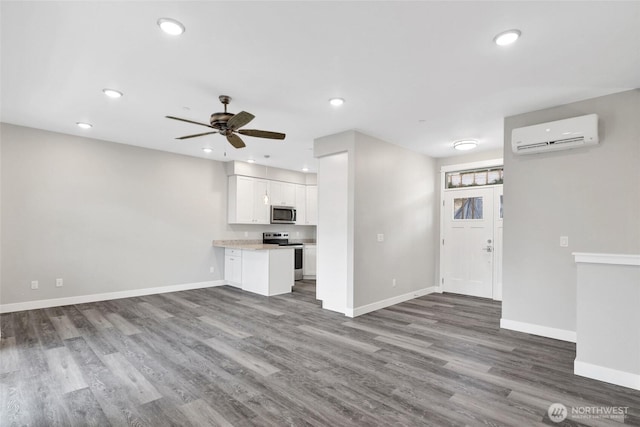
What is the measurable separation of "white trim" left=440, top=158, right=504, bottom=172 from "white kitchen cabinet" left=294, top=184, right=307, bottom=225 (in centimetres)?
347

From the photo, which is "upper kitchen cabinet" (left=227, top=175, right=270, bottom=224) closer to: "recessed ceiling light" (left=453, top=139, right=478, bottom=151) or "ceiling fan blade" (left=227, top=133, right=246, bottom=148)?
"ceiling fan blade" (left=227, top=133, right=246, bottom=148)

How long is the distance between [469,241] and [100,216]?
667 cm

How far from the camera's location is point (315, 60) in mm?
2742

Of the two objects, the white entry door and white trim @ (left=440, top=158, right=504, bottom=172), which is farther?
the white entry door

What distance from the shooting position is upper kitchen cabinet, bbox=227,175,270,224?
276 inches

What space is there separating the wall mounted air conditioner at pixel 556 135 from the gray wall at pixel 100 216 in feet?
18.7

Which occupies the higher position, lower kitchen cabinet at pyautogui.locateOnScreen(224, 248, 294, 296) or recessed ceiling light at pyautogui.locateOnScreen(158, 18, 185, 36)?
recessed ceiling light at pyautogui.locateOnScreen(158, 18, 185, 36)

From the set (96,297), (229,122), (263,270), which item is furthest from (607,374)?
(96,297)

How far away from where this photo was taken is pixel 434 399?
8.00 feet

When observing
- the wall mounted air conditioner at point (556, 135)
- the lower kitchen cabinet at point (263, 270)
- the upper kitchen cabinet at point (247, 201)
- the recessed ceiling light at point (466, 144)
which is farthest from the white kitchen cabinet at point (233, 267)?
the wall mounted air conditioner at point (556, 135)

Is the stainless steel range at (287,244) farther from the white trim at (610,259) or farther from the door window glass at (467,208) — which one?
the white trim at (610,259)

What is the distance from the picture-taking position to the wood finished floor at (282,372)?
2242 mm

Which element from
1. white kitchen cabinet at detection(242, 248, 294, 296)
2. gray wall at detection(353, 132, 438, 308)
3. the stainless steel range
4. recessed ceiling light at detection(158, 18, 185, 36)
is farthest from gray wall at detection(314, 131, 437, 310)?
recessed ceiling light at detection(158, 18, 185, 36)

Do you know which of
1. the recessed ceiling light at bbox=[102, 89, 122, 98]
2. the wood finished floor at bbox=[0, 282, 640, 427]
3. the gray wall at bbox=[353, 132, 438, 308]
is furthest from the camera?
the gray wall at bbox=[353, 132, 438, 308]
